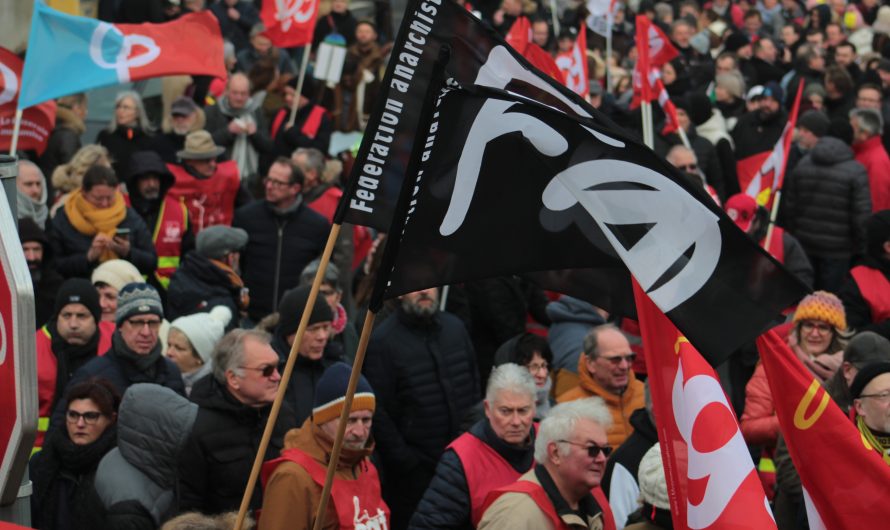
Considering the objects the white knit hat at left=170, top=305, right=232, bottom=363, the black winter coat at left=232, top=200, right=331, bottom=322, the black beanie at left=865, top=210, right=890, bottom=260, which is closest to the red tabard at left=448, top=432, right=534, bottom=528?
the white knit hat at left=170, top=305, right=232, bottom=363

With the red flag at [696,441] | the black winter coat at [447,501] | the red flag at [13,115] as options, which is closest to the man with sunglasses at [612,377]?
the black winter coat at [447,501]

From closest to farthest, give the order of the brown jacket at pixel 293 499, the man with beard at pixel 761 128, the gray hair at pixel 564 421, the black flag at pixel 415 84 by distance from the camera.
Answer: the black flag at pixel 415 84 < the brown jacket at pixel 293 499 < the gray hair at pixel 564 421 < the man with beard at pixel 761 128

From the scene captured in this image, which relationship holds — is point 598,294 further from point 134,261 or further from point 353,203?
point 134,261

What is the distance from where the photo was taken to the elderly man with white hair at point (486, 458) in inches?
234

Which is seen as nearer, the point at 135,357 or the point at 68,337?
the point at 135,357

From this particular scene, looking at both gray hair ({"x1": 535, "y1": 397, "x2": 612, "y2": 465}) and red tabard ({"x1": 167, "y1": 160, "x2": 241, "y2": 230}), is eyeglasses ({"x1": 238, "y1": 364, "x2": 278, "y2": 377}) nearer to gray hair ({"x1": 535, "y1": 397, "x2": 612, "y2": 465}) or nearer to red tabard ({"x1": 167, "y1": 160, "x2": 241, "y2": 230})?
gray hair ({"x1": 535, "y1": 397, "x2": 612, "y2": 465})

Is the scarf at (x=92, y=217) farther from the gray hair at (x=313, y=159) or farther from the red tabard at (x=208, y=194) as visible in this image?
the gray hair at (x=313, y=159)

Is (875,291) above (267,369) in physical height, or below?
above

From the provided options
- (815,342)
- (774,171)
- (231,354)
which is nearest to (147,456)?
(231,354)

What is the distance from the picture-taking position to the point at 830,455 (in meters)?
4.75

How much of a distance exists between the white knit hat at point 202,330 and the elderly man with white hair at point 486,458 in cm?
186

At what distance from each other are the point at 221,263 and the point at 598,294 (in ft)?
13.3

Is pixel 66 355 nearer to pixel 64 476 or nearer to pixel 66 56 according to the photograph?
pixel 64 476

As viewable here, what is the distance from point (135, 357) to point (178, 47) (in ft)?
10.1
